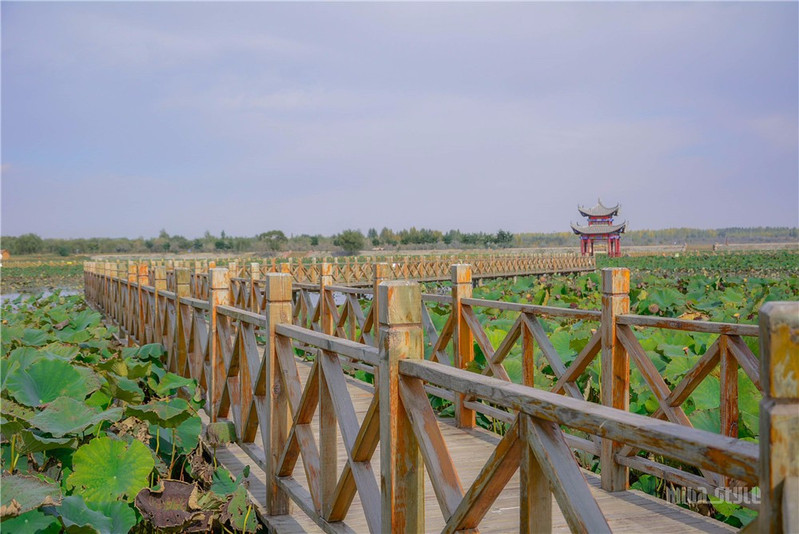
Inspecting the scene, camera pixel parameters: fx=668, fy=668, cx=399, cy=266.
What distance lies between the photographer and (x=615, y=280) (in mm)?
3199

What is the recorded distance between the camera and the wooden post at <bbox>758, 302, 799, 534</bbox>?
2.97 ft

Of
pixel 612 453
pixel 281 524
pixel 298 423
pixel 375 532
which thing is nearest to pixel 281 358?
pixel 298 423

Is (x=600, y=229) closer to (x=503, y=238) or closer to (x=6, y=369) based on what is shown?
(x=503, y=238)

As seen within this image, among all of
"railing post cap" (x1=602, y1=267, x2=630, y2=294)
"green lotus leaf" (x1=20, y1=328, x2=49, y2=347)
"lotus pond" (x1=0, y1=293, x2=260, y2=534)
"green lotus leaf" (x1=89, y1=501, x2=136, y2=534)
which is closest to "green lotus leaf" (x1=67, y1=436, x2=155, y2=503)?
"lotus pond" (x1=0, y1=293, x2=260, y2=534)

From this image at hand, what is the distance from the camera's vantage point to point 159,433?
3586 millimetres

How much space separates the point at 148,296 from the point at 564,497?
286 inches

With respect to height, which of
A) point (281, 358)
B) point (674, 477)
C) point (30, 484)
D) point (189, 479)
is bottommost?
point (189, 479)

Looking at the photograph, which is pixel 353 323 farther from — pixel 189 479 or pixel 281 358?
pixel 281 358

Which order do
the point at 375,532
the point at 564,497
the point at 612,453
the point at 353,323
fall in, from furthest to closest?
1. the point at 353,323
2. the point at 612,453
3. the point at 375,532
4. the point at 564,497

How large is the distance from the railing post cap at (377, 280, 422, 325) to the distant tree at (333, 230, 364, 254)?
148 feet

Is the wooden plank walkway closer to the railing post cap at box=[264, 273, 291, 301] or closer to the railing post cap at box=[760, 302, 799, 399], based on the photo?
the railing post cap at box=[264, 273, 291, 301]

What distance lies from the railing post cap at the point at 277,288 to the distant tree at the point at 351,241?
43.8 meters

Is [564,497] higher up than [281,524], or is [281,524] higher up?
[564,497]

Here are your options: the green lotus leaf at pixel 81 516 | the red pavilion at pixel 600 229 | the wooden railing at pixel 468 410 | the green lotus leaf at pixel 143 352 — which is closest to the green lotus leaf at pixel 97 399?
the wooden railing at pixel 468 410
